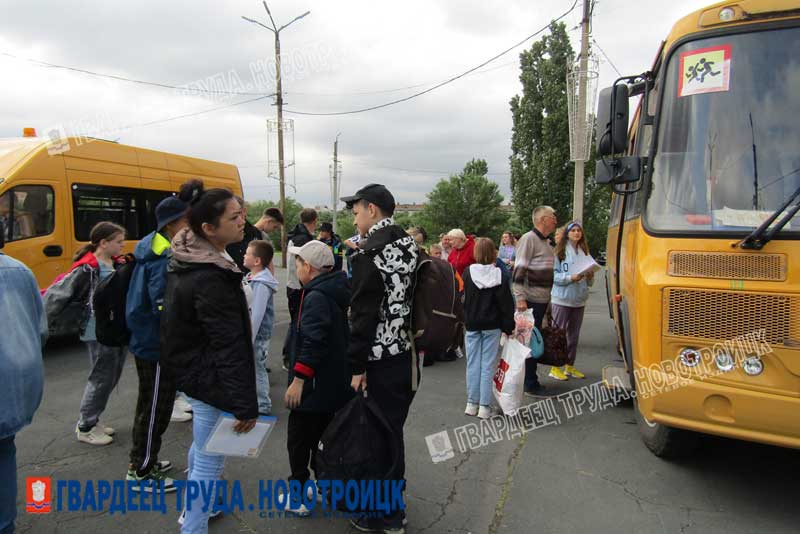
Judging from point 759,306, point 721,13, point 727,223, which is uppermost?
point 721,13

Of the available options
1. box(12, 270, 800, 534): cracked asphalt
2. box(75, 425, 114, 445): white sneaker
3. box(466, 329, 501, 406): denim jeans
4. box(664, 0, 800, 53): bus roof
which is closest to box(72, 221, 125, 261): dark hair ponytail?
box(75, 425, 114, 445): white sneaker

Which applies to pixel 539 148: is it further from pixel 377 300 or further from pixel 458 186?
pixel 377 300

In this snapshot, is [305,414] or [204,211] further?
[305,414]

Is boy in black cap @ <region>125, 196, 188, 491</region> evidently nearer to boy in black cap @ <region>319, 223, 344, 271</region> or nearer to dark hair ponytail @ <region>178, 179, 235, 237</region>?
dark hair ponytail @ <region>178, 179, 235, 237</region>

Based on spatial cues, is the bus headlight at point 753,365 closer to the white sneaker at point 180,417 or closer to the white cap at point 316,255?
the white cap at point 316,255

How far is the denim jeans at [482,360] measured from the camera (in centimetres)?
474

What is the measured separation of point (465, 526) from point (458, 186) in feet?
194

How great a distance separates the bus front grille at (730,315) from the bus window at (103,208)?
809 centimetres

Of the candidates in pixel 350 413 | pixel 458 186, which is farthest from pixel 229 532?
pixel 458 186

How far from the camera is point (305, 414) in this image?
9.78 feet

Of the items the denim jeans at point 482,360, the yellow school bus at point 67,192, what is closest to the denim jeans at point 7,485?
the denim jeans at point 482,360

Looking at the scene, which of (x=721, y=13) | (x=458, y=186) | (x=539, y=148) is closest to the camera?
(x=721, y=13)

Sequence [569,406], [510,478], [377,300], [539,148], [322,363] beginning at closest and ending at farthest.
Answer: [377,300]
[322,363]
[510,478]
[569,406]
[539,148]

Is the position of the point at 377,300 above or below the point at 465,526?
above
